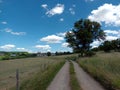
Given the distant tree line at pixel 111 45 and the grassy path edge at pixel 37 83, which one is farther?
the distant tree line at pixel 111 45

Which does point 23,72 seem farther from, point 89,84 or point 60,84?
point 89,84

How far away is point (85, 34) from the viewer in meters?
72.2

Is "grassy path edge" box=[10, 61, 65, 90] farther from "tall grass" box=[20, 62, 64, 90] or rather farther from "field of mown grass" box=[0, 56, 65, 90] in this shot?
"field of mown grass" box=[0, 56, 65, 90]

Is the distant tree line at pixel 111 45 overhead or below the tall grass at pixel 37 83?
overhead

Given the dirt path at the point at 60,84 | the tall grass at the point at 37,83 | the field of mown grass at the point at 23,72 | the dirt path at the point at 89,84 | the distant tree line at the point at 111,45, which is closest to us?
the dirt path at the point at 89,84

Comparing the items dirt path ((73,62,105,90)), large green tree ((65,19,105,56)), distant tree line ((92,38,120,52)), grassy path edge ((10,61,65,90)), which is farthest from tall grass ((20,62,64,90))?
distant tree line ((92,38,120,52))

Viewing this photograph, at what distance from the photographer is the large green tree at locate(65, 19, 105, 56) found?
73.0 meters

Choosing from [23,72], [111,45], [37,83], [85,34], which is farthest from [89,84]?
[111,45]

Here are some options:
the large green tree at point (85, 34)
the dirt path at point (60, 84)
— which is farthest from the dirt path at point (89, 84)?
the large green tree at point (85, 34)

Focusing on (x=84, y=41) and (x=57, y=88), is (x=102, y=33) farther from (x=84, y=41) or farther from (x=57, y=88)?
(x=57, y=88)

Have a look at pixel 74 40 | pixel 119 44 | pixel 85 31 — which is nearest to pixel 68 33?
pixel 74 40

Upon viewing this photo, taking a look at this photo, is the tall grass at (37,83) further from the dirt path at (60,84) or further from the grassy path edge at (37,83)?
the dirt path at (60,84)

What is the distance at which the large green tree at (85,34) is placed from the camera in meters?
73.0

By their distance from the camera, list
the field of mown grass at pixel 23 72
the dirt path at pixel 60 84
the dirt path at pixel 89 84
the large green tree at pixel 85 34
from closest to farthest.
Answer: the dirt path at pixel 89 84, the dirt path at pixel 60 84, the field of mown grass at pixel 23 72, the large green tree at pixel 85 34
